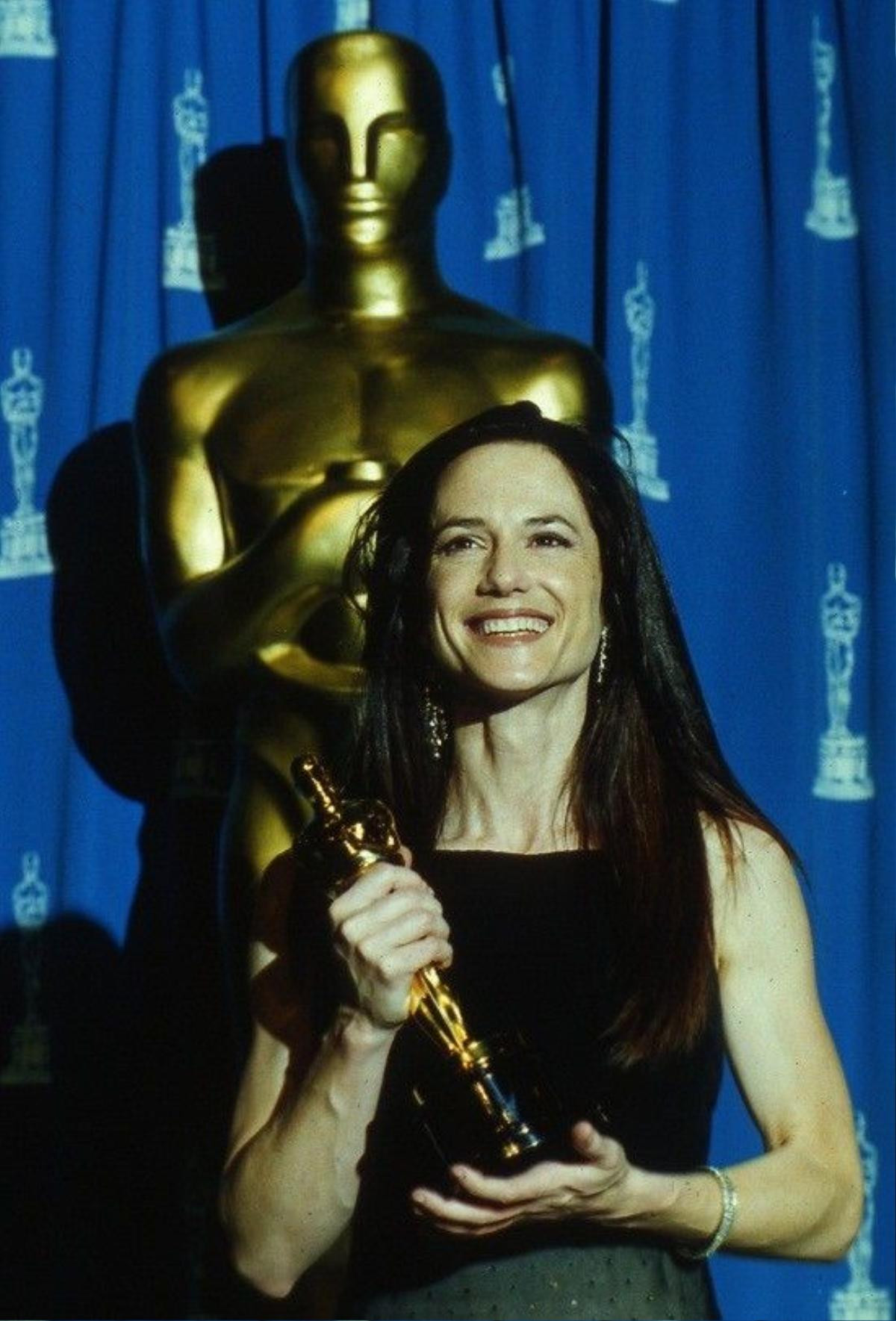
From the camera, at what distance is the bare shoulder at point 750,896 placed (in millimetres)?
1331

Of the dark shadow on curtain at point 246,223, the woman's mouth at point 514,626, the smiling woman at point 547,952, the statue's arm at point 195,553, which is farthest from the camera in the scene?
the dark shadow on curtain at point 246,223

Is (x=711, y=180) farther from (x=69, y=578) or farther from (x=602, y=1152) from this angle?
(x=602, y=1152)

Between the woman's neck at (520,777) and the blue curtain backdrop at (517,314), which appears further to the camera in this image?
the blue curtain backdrop at (517,314)

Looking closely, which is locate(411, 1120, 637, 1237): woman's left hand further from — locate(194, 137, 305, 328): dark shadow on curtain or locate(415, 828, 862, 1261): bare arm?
locate(194, 137, 305, 328): dark shadow on curtain

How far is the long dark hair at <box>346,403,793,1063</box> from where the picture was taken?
131 cm

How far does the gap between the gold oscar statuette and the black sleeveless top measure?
0.15 feet

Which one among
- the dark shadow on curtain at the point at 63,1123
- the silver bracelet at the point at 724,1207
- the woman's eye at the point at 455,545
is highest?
the woman's eye at the point at 455,545

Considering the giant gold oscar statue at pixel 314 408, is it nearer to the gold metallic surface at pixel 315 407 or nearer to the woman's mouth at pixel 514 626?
the gold metallic surface at pixel 315 407

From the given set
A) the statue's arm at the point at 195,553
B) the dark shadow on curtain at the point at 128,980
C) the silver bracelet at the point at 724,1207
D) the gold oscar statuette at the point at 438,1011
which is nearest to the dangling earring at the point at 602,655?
the gold oscar statuette at the point at 438,1011

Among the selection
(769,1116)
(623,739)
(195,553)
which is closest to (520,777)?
(623,739)

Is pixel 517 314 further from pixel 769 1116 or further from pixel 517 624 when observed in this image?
pixel 769 1116

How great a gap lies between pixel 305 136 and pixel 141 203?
0.39 metres

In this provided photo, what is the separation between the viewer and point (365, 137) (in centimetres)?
204

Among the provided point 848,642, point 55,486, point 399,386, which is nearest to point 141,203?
point 55,486
